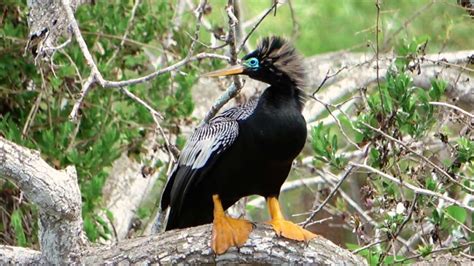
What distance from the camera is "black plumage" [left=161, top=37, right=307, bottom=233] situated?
4.48 meters

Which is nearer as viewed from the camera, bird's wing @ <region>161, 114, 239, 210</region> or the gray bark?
the gray bark

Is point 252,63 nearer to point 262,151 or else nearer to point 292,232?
point 262,151

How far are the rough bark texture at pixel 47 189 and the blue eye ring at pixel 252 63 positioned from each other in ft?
3.12

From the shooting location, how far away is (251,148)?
4.52 metres

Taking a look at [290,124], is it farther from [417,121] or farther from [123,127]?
[123,127]

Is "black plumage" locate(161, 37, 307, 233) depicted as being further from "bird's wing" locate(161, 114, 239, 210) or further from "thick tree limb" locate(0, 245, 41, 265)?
"thick tree limb" locate(0, 245, 41, 265)

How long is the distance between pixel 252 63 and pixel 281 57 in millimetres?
130

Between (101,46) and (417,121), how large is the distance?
2.28 m

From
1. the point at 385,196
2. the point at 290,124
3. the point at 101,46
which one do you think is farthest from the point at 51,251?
the point at 101,46

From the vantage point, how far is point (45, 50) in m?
4.80

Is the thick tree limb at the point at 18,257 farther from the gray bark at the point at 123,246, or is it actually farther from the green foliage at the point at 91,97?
the green foliage at the point at 91,97

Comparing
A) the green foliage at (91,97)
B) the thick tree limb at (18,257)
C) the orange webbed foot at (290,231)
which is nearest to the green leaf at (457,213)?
the orange webbed foot at (290,231)

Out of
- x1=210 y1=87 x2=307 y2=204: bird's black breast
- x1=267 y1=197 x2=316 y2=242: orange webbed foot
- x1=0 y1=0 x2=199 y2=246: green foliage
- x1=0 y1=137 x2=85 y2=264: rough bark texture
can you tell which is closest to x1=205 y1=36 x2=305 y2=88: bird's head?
x1=210 y1=87 x2=307 y2=204: bird's black breast

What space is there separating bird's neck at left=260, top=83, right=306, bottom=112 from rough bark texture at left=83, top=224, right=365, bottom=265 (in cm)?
57
